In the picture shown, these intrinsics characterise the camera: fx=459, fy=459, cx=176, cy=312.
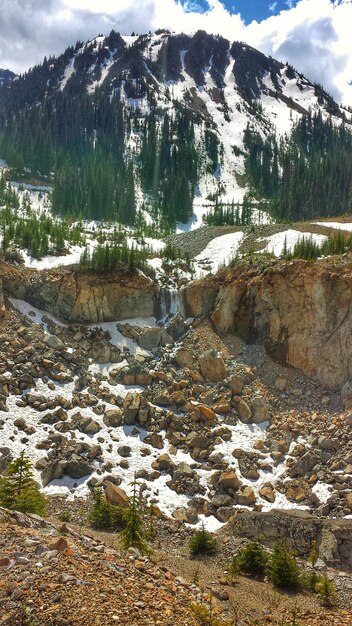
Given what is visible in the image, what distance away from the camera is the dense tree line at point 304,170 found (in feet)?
285

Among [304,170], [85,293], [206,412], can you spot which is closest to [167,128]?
[304,170]

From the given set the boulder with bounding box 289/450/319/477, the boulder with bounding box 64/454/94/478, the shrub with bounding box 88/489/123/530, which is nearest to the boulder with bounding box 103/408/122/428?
the boulder with bounding box 64/454/94/478

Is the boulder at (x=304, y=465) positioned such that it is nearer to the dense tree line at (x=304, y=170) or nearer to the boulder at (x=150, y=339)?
the boulder at (x=150, y=339)

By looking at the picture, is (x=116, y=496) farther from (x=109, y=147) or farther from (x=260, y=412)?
(x=109, y=147)

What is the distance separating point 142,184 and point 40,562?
100m

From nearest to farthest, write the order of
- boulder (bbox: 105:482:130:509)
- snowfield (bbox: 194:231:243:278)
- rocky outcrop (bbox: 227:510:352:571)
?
1. rocky outcrop (bbox: 227:510:352:571)
2. boulder (bbox: 105:482:130:509)
3. snowfield (bbox: 194:231:243:278)

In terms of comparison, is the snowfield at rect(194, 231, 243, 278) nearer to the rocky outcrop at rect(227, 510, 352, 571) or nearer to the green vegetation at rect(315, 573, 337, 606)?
the rocky outcrop at rect(227, 510, 352, 571)

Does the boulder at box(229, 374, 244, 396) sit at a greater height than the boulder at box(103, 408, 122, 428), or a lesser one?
greater

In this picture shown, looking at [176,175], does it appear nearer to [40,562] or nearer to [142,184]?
[142,184]

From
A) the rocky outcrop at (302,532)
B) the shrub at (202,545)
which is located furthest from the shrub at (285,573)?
the rocky outcrop at (302,532)

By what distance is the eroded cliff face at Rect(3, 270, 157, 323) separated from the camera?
3180 centimetres

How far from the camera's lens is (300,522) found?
16.5m

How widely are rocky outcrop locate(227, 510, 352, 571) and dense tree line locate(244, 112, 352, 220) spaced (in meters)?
65.8

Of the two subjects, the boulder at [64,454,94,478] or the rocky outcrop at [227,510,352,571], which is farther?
the boulder at [64,454,94,478]
